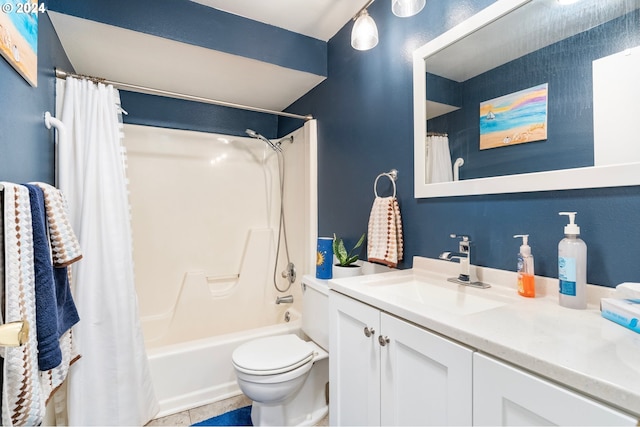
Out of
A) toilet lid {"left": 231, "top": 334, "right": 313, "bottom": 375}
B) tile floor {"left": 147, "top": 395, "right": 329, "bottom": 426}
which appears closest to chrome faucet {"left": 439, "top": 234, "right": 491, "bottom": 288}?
toilet lid {"left": 231, "top": 334, "right": 313, "bottom": 375}

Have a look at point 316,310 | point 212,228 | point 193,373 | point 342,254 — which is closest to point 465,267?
point 342,254

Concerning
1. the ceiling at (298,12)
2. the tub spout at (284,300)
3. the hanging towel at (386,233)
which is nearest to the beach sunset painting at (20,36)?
the ceiling at (298,12)

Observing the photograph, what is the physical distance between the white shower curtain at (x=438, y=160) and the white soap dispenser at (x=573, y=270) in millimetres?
510

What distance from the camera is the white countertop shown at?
51cm

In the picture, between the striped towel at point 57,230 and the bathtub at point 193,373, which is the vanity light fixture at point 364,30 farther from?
the bathtub at point 193,373

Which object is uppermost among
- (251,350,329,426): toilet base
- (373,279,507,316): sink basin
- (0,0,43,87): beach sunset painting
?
(0,0,43,87): beach sunset painting

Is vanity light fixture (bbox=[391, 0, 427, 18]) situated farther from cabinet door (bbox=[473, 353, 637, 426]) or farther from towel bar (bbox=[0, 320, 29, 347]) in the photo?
towel bar (bbox=[0, 320, 29, 347])

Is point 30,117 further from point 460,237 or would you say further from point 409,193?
point 460,237

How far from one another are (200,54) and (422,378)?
2019 mm

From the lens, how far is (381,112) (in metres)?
1.67

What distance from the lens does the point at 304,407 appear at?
1623 mm

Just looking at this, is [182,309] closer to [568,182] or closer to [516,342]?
[516,342]

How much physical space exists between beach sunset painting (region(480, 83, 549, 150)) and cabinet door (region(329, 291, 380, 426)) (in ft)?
2.61
